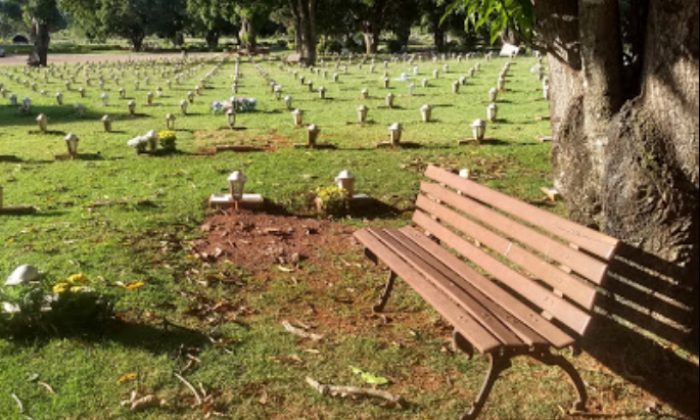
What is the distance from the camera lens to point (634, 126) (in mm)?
4305

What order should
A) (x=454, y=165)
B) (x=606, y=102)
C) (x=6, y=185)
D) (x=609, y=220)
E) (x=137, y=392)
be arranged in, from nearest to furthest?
(x=137, y=392), (x=609, y=220), (x=606, y=102), (x=6, y=185), (x=454, y=165)

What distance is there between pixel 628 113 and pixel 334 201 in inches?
167

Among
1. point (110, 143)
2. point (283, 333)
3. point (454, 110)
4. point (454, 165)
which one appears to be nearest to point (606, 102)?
point (283, 333)

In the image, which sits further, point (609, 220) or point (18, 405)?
point (609, 220)

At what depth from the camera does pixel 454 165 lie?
10.4 metres

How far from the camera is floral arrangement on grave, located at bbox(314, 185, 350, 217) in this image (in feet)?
26.5

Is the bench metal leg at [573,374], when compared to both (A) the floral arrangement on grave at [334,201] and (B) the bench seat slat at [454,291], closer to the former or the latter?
(B) the bench seat slat at [454,291]

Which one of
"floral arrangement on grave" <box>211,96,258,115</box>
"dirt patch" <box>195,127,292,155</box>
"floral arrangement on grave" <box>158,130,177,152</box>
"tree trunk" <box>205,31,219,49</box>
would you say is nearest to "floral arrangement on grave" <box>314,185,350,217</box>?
"dirt patch" <box>195,127,292,155</box>

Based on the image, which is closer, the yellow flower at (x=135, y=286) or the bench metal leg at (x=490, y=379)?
the bench metal leg at (x=490, y=379)

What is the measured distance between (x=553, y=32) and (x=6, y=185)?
833 cm

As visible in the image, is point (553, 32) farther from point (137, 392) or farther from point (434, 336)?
point (137, 392)

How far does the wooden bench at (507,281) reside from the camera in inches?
136

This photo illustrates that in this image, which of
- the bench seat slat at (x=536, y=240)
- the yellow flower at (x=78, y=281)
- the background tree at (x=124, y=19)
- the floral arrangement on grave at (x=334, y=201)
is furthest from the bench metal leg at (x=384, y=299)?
the background tree at (x=124, y=19)

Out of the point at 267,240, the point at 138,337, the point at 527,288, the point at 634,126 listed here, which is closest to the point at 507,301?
the point at 527,288
